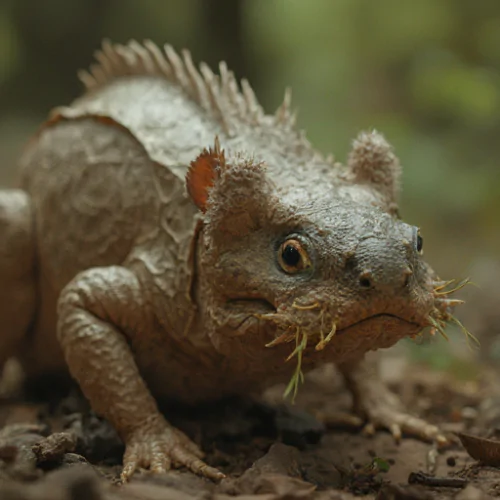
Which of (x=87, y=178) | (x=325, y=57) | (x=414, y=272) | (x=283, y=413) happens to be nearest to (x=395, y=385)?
(x=283, y=413)

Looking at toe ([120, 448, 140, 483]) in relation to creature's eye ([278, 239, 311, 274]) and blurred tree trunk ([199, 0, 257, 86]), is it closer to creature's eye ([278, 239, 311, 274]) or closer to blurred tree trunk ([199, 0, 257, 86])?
creature's eye ([278, 239, 311, 274])

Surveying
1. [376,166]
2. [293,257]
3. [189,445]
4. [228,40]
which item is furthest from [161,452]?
[228,40]

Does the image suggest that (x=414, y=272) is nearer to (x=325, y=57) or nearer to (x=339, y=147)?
(x=339, y=147)

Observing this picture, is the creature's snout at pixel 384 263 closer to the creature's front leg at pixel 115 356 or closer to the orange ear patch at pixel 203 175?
the orange ear patch at pixel 203 175

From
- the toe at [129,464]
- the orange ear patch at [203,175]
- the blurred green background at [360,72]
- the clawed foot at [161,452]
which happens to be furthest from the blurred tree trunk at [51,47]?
the toe at [129,464]

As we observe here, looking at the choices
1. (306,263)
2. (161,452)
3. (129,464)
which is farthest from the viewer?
(161,452)

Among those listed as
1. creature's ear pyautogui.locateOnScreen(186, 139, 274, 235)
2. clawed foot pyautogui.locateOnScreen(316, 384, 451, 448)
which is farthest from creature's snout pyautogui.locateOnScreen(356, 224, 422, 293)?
clawed foot pyautogui.locateOnScreen(316, 384, 451, 448)

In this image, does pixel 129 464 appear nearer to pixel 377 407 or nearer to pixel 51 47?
pixel 377 407
